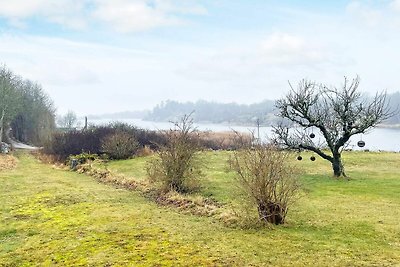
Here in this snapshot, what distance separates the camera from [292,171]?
9836 mm

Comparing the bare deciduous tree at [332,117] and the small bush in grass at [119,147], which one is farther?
the small bush in grass at [119,147]

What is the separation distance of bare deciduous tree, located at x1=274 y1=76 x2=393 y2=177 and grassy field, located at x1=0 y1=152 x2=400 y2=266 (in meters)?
2.46

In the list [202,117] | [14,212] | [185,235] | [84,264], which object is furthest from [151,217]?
[202,117]

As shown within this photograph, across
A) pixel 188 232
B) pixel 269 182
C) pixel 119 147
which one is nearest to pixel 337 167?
pixel 269 182

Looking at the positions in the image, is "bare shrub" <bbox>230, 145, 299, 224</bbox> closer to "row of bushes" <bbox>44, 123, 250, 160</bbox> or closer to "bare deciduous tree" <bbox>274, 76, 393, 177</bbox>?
"bare deciduous tree" <bbox>274, 76, 393, 177</bbox>

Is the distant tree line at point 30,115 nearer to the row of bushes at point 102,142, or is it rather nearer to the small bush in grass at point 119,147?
the row of bushes at point 102,142

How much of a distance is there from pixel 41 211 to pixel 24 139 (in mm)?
47951

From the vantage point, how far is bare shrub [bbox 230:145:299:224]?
9531mm

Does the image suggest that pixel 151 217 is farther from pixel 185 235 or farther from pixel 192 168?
pixel 192 168

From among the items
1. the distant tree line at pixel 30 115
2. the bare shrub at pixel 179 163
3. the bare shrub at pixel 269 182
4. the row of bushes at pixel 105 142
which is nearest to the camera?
the bare shrub at pixel 269 182

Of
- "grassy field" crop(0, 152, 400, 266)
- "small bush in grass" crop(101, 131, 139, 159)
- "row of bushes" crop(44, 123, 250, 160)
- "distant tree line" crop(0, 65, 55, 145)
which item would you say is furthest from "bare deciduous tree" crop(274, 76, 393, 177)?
"distant tree line" crop(0, 65, 55, 145)

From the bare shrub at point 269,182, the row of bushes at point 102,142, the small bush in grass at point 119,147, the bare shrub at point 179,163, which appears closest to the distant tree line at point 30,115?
the row of bushes at point 102,142

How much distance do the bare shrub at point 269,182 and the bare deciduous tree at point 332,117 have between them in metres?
7.31

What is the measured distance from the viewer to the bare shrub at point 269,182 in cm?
953
